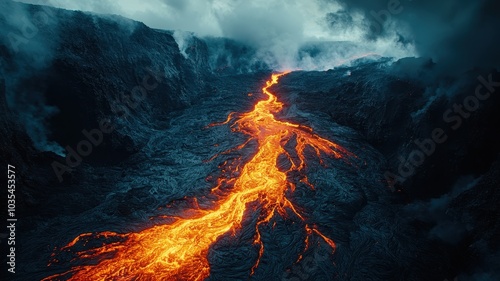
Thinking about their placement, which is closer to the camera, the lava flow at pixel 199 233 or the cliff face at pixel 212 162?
the lava flow at pixel 199 233

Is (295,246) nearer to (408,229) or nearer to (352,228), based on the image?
(352,228)

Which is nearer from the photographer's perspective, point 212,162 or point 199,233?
point 199,233

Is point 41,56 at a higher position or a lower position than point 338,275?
higher

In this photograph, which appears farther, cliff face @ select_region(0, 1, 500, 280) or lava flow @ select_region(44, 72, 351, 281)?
cliff face @ select_region(0, 1, 500, 280)

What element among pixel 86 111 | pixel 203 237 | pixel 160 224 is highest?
pixel 86 111

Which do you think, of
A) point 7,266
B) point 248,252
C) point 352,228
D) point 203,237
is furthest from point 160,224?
point 352,228
